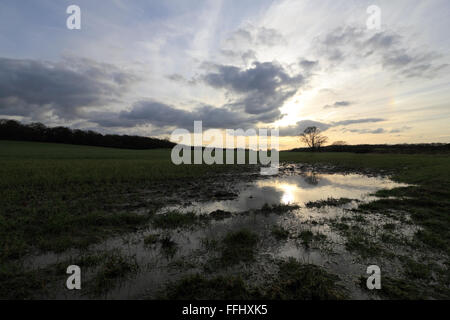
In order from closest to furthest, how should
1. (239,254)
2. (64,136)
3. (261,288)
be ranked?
(261,288)
(239,254)
(64,136)

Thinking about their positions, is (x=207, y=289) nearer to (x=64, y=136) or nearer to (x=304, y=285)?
(x=304, y=285)

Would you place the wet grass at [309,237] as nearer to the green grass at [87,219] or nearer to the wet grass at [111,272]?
the green grass at [87,219]

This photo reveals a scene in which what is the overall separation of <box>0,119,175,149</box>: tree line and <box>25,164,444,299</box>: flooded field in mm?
111952

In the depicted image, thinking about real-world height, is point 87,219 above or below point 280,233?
above

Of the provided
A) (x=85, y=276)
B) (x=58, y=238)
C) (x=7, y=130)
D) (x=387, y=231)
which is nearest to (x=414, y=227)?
(x=387, y=231)

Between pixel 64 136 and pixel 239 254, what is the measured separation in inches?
4914

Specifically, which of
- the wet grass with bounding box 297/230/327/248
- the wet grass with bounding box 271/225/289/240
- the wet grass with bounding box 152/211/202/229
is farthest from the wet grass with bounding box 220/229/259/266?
the wet grass with bounding box 152/211/202/229

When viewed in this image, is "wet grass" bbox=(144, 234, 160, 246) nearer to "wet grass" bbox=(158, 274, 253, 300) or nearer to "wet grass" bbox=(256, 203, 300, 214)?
"wet grass" bbox=(158, 274, 253, 300)

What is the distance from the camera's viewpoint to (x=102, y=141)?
10175cm

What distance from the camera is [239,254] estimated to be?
5.23 meters

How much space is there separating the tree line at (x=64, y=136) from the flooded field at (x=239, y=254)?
112m

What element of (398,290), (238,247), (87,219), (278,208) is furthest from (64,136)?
(398,290)
